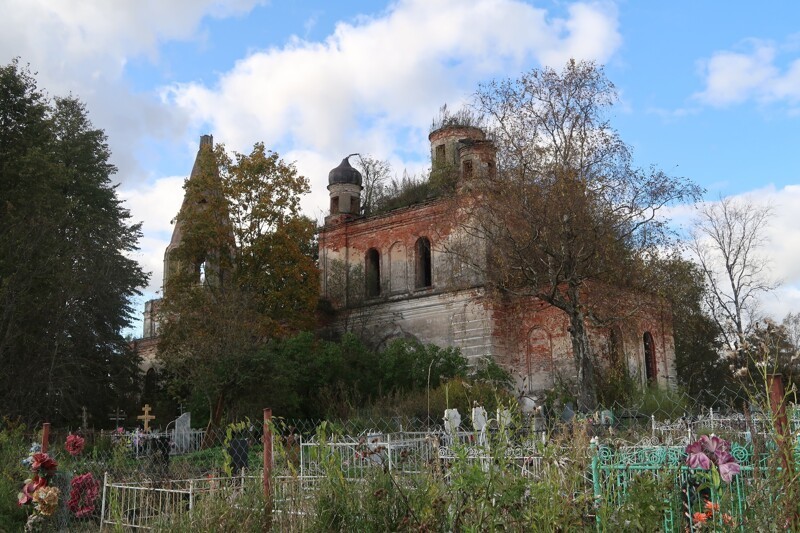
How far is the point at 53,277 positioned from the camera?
21.0 metres

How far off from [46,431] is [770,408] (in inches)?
368

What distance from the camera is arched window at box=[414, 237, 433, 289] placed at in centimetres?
3083

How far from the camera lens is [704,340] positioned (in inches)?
1463

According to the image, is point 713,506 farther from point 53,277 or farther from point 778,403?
point 53,277

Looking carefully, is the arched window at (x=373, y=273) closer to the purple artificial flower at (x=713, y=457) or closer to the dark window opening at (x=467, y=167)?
the dark window opening at (x=467, y=167)

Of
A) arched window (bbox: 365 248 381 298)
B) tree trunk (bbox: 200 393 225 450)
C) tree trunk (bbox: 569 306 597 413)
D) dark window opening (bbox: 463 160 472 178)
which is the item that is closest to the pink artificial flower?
tree trunk (bbox: 200 393 225 450)

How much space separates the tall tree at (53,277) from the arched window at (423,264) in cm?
1203

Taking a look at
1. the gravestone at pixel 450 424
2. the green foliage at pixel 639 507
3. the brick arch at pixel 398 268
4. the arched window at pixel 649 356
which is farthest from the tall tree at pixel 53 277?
the arched window at pixel 649 356

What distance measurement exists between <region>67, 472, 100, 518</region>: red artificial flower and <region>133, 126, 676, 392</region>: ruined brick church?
45.1ft

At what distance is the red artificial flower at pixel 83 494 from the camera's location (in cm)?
884

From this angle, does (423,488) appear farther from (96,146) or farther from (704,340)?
(704,340)

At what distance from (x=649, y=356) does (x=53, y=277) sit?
2230 centimetres

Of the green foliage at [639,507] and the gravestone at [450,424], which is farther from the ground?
the gravestone at [450,424]

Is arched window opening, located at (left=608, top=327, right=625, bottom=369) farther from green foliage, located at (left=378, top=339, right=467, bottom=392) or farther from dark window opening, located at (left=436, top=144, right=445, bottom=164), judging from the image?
dark window opening, located at (left=436, top=144, right=445, bottom=164)
